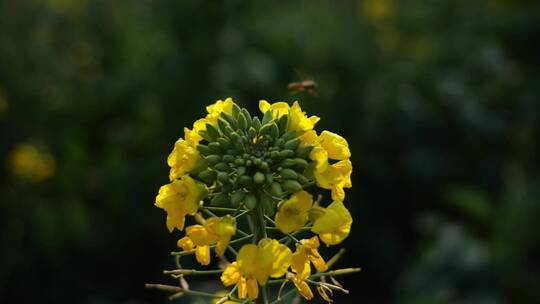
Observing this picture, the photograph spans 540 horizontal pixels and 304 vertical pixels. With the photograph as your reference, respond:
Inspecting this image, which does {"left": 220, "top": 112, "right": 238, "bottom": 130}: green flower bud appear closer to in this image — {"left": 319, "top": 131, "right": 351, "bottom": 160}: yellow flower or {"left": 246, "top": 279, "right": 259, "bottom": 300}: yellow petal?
{"left": 319, "top": 131, "right": 351, "bottom": 160}: yellow flower

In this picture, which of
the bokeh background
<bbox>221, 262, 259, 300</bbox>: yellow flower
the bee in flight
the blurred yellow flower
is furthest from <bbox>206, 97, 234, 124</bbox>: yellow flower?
the blurred yellow flower

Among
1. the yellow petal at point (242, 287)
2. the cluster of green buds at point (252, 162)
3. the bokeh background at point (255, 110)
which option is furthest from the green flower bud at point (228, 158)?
the bokeh background at point (255, 110)

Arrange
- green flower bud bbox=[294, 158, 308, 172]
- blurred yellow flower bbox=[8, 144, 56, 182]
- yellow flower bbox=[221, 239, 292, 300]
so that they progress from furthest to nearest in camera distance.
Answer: blurred yellow flower bbox=[8, 144, 56, 182] → green flower bud bbox=[294, 158, 308, 172] → yellow flower bbox=[221, 239, 292, 300]

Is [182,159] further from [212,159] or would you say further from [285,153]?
[285,153]

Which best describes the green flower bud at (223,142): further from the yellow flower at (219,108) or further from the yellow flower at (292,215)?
the yellow flower at (292,215)

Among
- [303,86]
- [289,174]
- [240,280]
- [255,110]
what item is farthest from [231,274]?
[255,110]

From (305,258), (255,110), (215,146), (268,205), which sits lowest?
(305,258)
